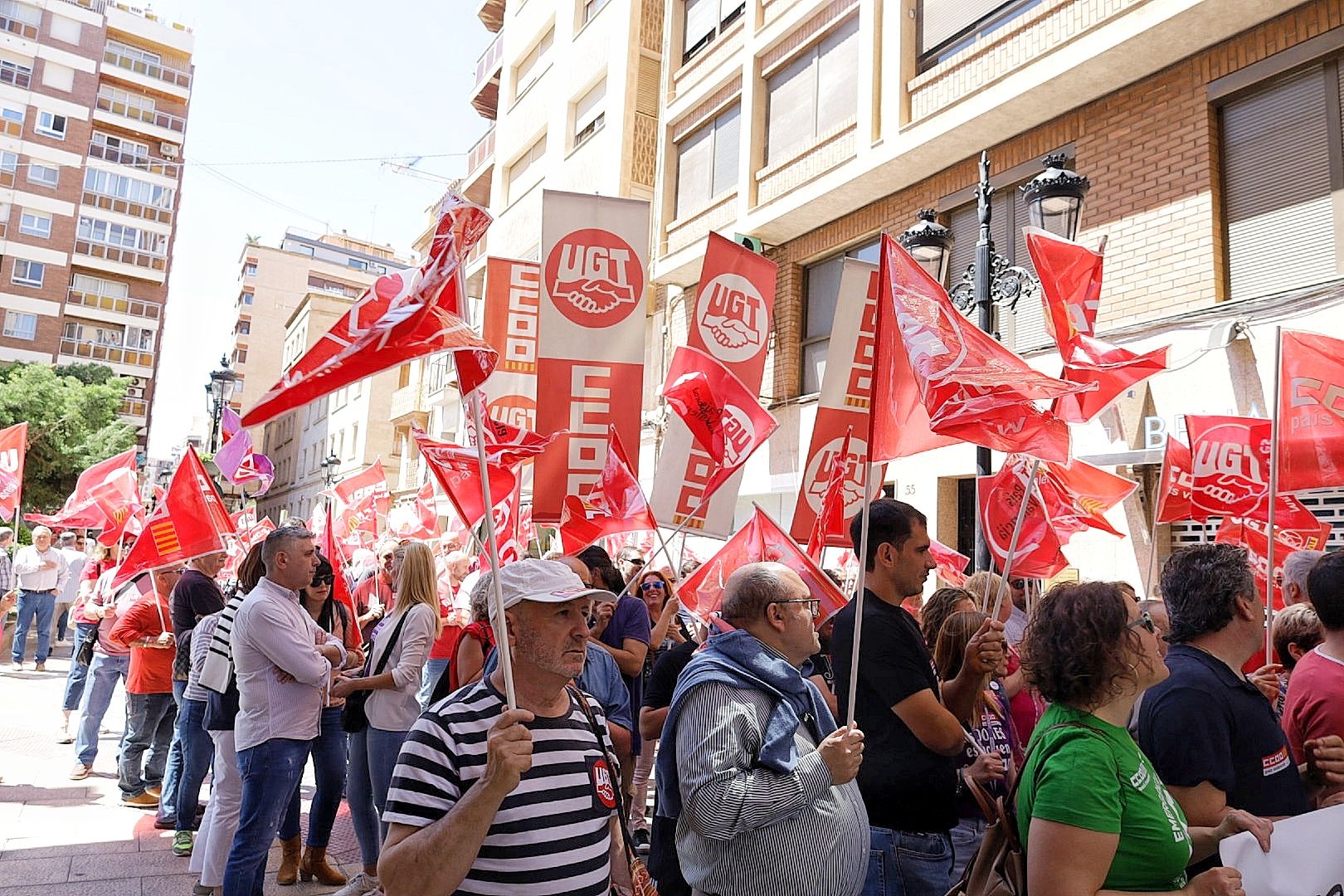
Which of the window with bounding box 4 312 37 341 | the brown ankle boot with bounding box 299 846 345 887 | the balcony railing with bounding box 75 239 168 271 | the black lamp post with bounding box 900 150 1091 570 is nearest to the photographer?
the brown ankle boot with bounding box 299 846 345 887

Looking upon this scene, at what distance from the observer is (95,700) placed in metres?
7.92

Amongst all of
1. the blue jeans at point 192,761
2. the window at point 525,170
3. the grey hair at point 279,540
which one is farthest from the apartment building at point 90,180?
the grey hair at point 279,540

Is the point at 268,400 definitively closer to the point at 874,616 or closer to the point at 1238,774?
the point at 874,616

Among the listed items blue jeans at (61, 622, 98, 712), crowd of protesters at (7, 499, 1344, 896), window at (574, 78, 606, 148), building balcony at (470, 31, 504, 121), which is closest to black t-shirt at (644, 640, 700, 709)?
crowd of protesters at (7, 499, 1344, 896)

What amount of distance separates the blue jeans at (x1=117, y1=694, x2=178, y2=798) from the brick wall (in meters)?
9.87

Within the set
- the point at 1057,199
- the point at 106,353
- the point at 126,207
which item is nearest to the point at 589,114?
the point at 1057,199

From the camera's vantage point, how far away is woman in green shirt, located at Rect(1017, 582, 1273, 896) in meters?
2.18

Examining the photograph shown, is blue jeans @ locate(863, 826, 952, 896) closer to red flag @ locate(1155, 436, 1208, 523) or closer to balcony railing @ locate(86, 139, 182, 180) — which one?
red flag @ locate(1155, 436, 1208, 523)

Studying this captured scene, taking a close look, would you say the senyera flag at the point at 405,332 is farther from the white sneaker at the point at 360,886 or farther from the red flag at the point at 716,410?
the red flag at the point at 716,410

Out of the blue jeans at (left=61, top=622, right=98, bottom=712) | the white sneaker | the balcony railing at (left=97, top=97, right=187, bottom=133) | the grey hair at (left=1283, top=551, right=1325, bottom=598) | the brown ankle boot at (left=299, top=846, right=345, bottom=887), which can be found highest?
the balcony railing at (left=97, top=97, right=187, bottom=133)

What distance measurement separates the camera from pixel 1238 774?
2.74 metres

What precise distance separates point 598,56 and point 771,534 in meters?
18.6

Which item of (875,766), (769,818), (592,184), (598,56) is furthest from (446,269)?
(598,56)

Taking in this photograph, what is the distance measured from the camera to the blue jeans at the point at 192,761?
6.07m
